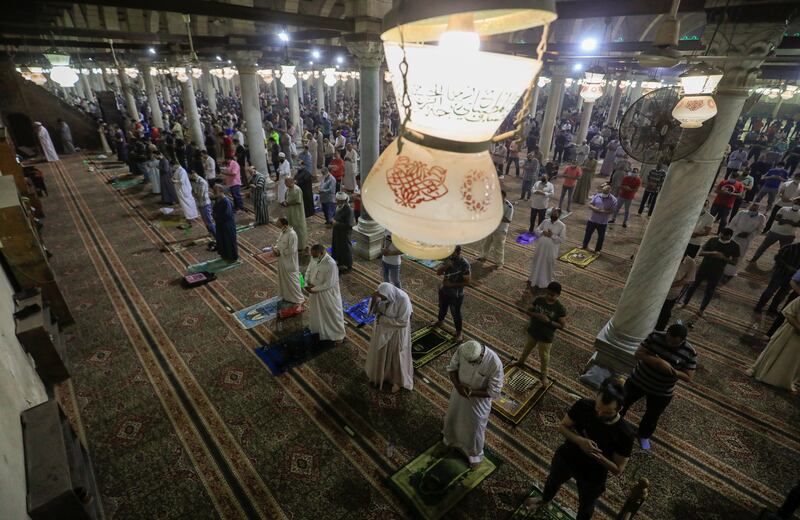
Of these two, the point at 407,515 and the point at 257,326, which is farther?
the point at 257,326

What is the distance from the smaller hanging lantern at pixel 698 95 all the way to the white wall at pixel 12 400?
→ 5.54 m

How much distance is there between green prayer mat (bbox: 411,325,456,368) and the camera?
17.5ft

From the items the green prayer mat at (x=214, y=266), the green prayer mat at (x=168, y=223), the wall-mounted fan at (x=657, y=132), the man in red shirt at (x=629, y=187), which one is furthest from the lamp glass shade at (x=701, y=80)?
the green prayer mat at (x=168, y=223)

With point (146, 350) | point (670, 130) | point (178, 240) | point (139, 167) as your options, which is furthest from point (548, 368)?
point (139, 167)

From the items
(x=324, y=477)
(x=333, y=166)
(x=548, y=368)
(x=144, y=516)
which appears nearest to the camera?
(x=144, y=516)

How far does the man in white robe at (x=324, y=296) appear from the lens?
16.8ft

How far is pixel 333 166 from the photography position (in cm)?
1105

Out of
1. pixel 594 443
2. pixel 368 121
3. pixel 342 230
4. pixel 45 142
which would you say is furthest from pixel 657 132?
pixel 45 142

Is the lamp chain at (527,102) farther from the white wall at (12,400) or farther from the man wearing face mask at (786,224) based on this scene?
the man wearing face mask at (786,224)

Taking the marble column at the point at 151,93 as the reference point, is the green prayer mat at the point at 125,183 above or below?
below

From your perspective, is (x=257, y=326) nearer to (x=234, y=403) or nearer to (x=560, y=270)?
(x=234, y=403)

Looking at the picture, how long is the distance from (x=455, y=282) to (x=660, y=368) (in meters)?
2.45

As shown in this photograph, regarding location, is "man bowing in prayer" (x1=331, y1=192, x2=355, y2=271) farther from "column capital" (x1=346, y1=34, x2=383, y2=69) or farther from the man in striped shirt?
the man in striped shirt

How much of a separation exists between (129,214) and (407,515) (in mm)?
10225
